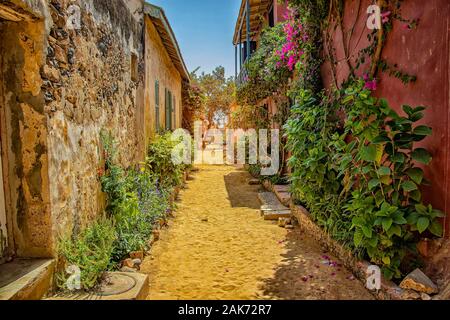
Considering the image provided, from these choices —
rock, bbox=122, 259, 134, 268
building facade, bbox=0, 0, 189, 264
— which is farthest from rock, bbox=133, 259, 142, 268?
building facade, bbox=0, 0, 189, 264

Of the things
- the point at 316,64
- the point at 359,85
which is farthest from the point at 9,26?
the point at 316,64

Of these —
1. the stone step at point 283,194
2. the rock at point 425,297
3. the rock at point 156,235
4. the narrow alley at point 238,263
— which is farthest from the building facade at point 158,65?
the rock at point 425,297

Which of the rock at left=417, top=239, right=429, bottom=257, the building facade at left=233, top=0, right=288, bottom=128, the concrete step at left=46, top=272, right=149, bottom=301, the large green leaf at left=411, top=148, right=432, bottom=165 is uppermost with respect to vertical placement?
the building facade at left=233, top=0, right=288, bottom=128

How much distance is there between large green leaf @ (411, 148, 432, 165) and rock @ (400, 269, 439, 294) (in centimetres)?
90

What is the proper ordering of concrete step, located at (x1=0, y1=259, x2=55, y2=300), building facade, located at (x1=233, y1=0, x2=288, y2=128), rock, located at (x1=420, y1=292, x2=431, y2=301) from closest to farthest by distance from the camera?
concrete step, located at (x1=0, y1=259, x2=55, y2=300), rock, located at (x1=420, y1=292, x2=431, y2=301), building facade, located at (x1=233, y1=0, x2=288, y2=128)

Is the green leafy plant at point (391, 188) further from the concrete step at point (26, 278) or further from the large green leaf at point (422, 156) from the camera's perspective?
the concrete step at point (26, 278)

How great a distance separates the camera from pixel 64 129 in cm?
289

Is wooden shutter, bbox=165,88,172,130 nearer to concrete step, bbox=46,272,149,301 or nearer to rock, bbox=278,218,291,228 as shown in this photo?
rock, bbox=278,218,291,228

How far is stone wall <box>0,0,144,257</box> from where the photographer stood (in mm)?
2482

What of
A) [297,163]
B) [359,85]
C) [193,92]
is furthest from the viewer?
[193,92]

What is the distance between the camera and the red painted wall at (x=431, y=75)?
248cm

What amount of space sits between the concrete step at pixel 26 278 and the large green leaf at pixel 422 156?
3020 mm
